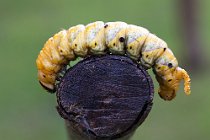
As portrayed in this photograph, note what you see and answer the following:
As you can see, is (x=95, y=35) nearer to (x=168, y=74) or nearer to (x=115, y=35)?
(x=115, y=35)

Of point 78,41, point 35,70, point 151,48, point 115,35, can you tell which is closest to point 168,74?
point 151,48

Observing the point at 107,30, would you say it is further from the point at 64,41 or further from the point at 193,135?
the point at 193,135

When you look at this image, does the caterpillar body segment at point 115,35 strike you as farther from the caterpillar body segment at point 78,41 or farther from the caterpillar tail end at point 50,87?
the caterpillar tail end at point 50,87

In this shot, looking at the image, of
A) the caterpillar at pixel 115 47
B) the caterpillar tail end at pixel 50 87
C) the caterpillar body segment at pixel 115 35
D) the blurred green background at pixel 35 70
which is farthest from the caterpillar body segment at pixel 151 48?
the blurred green background at pixel 35 70

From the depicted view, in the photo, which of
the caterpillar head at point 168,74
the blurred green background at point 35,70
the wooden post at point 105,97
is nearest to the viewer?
the wooden post at point 105,97

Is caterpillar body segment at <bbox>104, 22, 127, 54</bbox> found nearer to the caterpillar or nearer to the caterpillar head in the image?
the caterpillar
